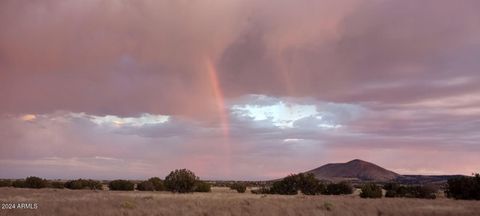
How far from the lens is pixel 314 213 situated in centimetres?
2919

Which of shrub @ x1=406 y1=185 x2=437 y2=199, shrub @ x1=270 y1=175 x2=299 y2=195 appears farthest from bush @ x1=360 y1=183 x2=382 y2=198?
shrub @ x1=270 y1=175 x2=299 y2=195

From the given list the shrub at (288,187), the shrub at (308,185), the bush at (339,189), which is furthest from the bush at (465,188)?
the shrub at (288,187)

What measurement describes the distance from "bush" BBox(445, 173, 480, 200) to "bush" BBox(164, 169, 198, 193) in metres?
33.9

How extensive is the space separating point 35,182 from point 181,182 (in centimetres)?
2478

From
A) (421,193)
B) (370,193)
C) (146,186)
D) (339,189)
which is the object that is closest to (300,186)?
(339,189)

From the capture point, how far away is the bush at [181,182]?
65.5 metres

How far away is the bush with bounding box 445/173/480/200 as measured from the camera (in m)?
56.9

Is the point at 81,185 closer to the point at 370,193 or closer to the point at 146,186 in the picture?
the point at 146,186

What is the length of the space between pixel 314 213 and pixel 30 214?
16316 millimetres

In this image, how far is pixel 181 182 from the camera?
6556cm

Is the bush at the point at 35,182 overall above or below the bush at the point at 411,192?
above

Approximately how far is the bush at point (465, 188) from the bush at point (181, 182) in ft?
111

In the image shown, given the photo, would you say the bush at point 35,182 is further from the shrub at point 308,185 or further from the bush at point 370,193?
the bush at point 370,193

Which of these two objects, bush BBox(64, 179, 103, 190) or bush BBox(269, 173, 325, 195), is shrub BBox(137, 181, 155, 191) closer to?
bush BBox(64, 179, 103, 190)
